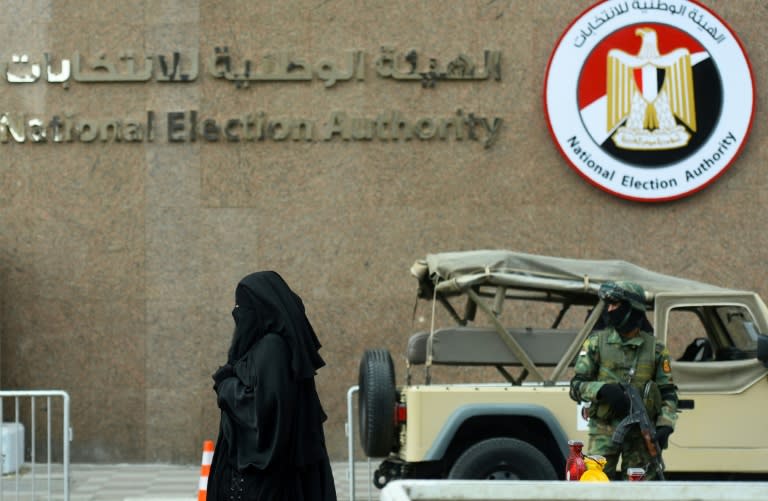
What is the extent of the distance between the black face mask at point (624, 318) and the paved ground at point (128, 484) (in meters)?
3.62

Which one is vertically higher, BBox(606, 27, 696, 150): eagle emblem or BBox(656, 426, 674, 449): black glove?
BBox(606, 27, 696, 150): eagle emblem

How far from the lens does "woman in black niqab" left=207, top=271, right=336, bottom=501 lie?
5.69 m

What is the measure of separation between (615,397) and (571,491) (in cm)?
405

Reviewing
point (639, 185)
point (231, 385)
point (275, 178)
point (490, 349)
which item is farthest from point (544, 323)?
point (231, 385)

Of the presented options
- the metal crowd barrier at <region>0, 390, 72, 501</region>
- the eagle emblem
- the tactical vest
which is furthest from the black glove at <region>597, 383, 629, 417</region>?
the eagle emblem

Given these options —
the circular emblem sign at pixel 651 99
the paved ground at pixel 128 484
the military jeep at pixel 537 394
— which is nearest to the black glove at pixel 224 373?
the military jeep at pixel 537 394

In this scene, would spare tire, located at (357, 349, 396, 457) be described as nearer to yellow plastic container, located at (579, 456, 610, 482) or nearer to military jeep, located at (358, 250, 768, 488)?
military jeep, located at (358, 250, 768, 488)

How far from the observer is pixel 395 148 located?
1460 cm

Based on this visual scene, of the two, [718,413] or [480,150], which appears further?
[480,150]

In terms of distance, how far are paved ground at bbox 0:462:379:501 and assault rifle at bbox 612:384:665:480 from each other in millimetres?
3707

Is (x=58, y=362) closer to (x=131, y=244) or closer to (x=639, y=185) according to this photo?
(x=131, y=244)

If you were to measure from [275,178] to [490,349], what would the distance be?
4.98 m

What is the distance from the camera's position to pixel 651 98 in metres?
14.6

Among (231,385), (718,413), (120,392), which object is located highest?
(231,385)
